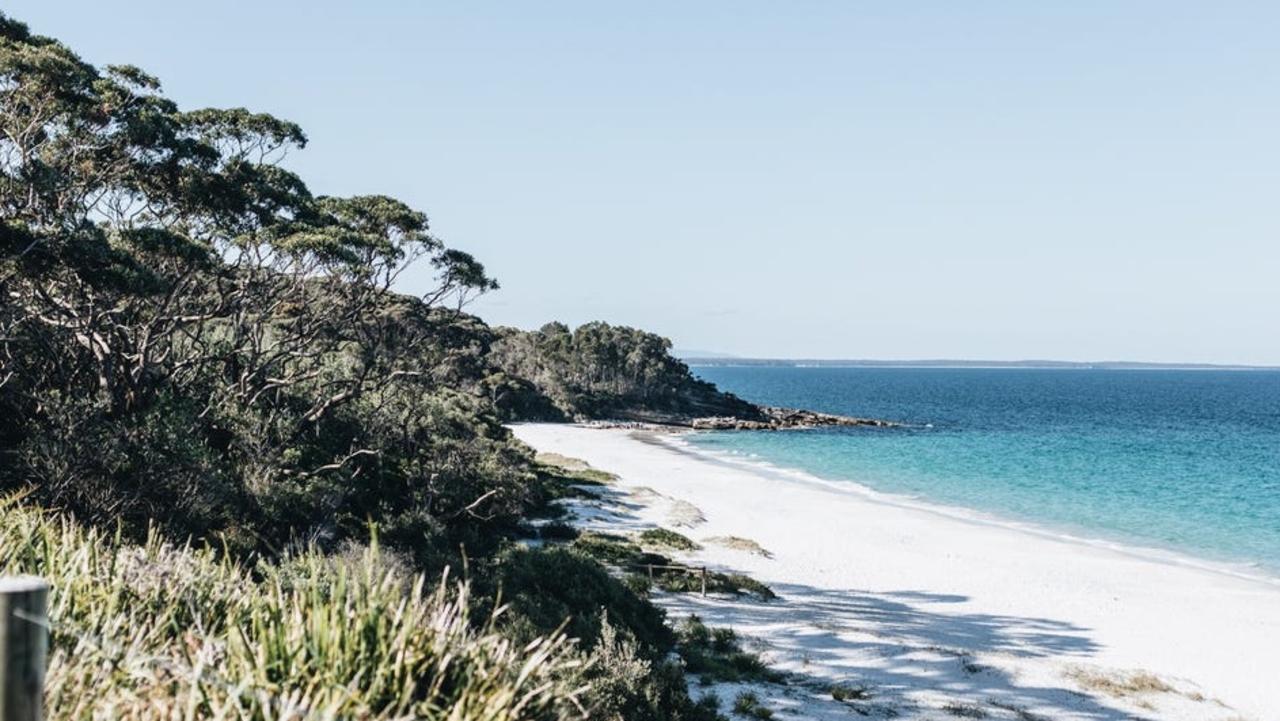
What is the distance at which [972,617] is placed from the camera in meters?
22.7

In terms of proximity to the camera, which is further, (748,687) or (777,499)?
(777,499)

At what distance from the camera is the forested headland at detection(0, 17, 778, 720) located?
4.49 meters

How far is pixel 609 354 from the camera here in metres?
105

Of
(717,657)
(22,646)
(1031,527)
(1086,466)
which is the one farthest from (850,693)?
(1086,466)

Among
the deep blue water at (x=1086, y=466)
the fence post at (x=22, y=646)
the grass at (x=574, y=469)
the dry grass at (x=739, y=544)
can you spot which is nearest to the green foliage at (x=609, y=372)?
the deep blue water at (x=1086, y=466)

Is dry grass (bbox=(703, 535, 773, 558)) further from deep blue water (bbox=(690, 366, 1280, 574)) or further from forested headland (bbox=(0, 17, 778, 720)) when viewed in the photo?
deep blue water (bbox=(690, 366, 1280, 574))

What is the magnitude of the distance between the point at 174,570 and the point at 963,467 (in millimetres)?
59013

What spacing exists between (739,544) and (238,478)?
18.1m

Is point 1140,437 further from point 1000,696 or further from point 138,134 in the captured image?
point 138,134

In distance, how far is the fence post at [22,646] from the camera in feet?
8.55

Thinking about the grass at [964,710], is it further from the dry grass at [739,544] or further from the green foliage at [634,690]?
the dry grass at [739,544]

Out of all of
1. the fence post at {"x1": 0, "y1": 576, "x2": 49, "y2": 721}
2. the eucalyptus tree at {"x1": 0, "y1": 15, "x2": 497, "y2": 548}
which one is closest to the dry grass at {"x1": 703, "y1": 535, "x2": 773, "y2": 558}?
the eucalyptus tree at {"x1": 0, "y1": 15, "x2": 497, "y2": 548}

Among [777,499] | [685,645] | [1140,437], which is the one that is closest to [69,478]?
[685,645]

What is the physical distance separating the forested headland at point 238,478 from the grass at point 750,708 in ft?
2.91
